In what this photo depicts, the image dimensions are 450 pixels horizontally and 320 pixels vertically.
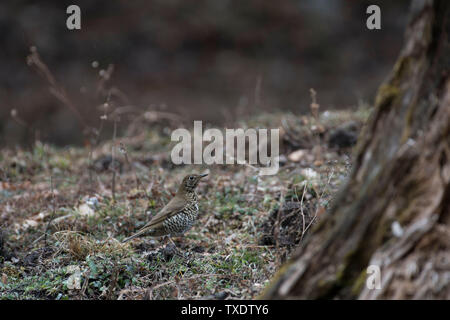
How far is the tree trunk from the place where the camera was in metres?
2.40

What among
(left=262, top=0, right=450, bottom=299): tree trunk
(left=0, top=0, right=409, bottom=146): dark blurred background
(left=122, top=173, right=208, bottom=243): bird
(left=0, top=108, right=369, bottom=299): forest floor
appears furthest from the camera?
(left=0, top=0, right=409, bottom=146): dark blurred background

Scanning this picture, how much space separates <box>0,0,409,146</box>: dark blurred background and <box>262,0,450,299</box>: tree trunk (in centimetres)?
952

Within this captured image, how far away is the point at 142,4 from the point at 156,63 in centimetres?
214

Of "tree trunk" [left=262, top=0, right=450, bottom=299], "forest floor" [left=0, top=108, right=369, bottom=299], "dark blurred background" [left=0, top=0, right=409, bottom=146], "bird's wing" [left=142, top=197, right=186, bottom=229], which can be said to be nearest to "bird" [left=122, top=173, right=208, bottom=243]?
"bird's wing" [left=142, top=197, right=186, bottom=229]

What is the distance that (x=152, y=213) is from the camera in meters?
5.44

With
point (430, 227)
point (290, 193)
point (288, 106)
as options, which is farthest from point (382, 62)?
point (430, 227)

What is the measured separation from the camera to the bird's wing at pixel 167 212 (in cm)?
477

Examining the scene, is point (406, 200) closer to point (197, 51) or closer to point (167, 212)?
point (167, 212)

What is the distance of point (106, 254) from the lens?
4414mm

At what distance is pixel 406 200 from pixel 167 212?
110 inches

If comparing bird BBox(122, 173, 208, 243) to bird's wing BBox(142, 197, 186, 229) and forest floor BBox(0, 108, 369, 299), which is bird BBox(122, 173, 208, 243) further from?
forest floor BBox(0, 108, 369, 299)

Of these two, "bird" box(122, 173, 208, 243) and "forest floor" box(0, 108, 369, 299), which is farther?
"bird" box(122, 173, 208, 243)

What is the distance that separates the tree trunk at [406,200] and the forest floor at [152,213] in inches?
47.6

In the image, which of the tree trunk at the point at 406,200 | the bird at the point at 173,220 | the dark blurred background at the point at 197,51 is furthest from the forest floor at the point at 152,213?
the dark blurred background at the point at 197,51
